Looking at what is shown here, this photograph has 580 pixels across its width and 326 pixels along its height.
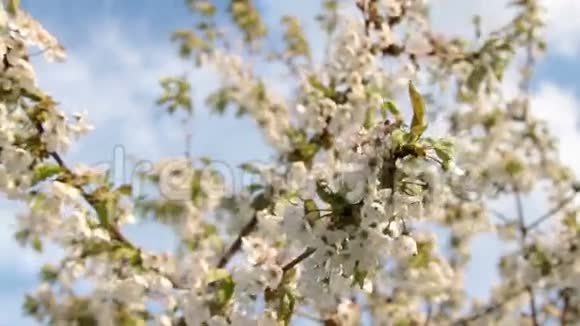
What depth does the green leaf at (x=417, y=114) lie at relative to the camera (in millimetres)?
2189

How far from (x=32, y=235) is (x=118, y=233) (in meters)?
1.36

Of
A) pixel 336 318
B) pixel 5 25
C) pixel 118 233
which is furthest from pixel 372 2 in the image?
pixel 5 25

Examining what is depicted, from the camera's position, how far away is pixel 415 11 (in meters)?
5.30

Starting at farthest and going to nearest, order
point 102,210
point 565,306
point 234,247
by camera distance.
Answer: point 565,306 < point 234,247 < point 102,210

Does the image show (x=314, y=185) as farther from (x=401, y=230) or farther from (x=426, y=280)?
(x=426, y=280)

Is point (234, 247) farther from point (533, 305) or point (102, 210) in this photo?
point (533, 305)

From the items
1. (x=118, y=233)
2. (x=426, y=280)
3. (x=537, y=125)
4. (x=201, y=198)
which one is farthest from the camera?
(x=537, y=125)

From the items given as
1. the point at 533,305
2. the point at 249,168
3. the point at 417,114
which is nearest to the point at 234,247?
the point at 249,168

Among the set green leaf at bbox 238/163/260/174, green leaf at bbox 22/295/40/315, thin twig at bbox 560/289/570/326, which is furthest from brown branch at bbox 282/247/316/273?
green leaf at bbox 22/295/40/315

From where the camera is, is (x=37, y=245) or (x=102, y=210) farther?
(x=37, y=245)

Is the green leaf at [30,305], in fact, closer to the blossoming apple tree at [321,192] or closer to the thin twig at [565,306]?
the blossoming apple tree at [321,192]

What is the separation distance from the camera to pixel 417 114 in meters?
2.23

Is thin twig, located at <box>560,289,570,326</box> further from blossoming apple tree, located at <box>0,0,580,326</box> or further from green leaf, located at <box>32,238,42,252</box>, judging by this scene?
green leaf, located at <box>32,238,42,252</box>

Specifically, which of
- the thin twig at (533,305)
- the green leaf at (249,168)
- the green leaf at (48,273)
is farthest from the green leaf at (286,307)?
the thin twig at (533,305)
